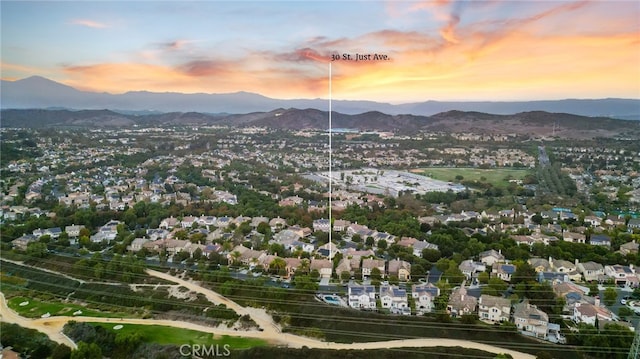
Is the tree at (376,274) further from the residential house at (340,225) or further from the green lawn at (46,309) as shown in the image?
the green lawn at (46,309)

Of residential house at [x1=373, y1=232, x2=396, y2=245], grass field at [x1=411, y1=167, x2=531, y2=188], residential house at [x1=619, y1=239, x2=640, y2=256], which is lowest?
residential house at [x1=373, y1=232, x2=396, y2=245]

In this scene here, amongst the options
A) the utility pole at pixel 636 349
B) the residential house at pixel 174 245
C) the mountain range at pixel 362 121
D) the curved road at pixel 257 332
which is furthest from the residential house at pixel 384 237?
the mountain range at pixel 362 121

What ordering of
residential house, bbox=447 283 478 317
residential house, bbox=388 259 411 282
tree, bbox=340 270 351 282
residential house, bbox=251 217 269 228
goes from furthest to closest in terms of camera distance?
residential house, bbox=251 217 269 228 → residential house, bbox=388 259 411 282 → tree, bbox=340 270 351 282 → residential house, bbox=447 283 478 317

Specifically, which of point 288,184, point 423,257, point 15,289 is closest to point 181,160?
point 288,184

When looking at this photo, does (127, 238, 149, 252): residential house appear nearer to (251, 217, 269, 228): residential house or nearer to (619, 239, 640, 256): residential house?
(251, 217, 269, 228): residential house

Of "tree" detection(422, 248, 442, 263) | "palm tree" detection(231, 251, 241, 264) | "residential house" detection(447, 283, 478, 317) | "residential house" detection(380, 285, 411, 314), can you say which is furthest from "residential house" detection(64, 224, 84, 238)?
"residential house" detection(447, 283, 478, 317)

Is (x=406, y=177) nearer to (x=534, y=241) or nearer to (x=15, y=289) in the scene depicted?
(x=534, y=241)

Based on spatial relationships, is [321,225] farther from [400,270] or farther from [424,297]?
[424,297]
